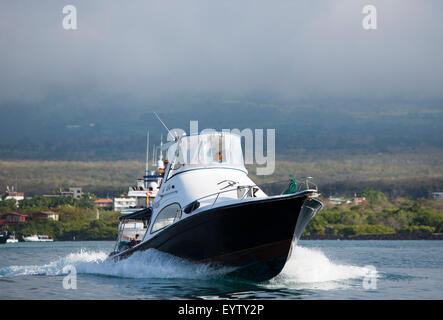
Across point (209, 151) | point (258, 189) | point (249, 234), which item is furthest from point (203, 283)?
point (209, 151)

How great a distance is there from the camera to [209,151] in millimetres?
22750

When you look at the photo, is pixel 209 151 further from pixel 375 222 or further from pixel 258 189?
pixel 375 222

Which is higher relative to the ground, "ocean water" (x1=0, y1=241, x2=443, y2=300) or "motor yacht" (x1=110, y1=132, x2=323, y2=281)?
"motor yacht" (x1=110, y1=132, x2=323, y2=281)

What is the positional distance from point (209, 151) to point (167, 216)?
308 cm

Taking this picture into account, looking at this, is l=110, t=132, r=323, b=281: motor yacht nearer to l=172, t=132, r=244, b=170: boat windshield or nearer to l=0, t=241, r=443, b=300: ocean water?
l=172, t=132, r=244, b=170: boat windshield

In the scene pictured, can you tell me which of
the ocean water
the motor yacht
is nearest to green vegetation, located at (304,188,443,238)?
the ocean water

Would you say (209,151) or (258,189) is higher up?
(209,151)

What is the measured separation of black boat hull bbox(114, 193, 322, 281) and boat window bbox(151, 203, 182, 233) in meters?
1.46

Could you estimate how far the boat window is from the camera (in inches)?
842

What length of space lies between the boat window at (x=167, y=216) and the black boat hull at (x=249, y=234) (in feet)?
4.77

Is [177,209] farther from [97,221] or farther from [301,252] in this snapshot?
[97,221]

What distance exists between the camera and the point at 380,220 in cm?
12631

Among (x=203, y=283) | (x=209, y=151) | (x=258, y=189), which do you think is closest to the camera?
(x=203, y=283)
